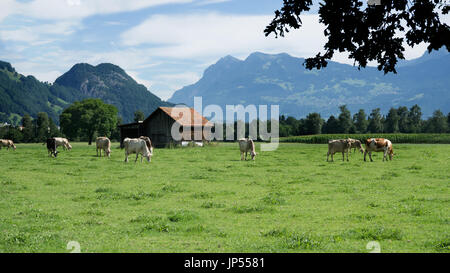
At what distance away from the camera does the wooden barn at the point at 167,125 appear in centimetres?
6113

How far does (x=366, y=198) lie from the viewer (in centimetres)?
1376

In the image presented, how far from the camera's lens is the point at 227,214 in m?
11.3

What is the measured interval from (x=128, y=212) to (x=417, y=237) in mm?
7817

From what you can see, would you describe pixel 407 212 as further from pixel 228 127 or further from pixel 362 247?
pixel 228 127

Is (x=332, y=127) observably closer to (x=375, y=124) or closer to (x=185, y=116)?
(x=375, y=124)

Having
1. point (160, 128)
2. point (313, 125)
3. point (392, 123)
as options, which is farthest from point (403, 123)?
point (160, 128)

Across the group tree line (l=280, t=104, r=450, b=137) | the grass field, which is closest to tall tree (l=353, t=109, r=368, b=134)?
tree line (l=280, t=104, r=450, b=137)

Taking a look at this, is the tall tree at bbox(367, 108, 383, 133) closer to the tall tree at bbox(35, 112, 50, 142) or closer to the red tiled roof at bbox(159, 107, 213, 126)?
the red tiled roof at bbox(159, 107, 213, 126)

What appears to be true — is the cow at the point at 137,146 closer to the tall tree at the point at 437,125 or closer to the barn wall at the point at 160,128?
the barn wall at the point at 160,128

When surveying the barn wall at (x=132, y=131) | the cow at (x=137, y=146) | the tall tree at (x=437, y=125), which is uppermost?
the tall tree at (x=437, y=125)

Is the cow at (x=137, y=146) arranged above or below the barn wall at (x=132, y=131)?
below

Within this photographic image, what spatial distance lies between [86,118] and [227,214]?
2994 inches

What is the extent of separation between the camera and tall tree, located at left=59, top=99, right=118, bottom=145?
82.3 m

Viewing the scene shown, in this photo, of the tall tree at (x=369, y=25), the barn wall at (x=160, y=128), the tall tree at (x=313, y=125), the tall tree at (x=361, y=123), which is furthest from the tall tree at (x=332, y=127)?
the tall tree at (x=369, y=25)
